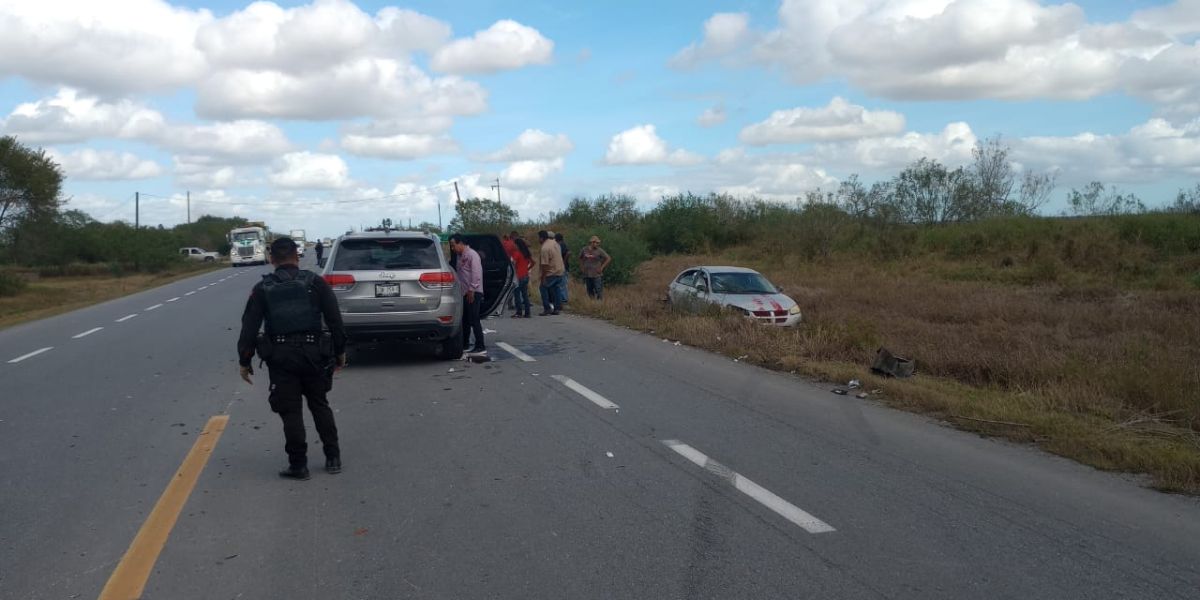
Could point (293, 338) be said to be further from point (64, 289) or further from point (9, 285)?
point (64, 289)

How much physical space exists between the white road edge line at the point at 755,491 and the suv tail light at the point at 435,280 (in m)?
5.17

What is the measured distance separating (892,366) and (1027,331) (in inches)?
210

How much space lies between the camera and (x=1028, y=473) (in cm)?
699

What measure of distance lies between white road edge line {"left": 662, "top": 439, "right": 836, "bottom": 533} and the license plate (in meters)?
5.32

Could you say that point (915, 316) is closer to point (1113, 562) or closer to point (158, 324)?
point (1113, 562)

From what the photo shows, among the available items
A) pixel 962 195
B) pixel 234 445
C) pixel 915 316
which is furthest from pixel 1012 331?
pixel 962 195

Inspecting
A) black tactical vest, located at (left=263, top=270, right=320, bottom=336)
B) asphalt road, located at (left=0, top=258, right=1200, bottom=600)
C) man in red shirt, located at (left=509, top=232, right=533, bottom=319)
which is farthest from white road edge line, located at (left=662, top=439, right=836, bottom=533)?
man in red shirt, located at (left=509, top=232, right=533, bottom=319)

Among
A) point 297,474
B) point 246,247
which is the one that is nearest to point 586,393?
point 297,474

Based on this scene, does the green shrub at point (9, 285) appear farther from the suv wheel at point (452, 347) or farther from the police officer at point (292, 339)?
the police officer at point (292, 339)

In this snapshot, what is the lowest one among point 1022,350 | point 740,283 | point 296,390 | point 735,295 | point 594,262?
point 1022,350

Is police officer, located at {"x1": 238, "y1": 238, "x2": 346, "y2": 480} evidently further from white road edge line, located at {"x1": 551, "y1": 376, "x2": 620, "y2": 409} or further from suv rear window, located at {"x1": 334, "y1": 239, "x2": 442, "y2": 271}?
suv rear window, located at {"x1": 334, "y1": 239, "x2": 442, "y2": 271}

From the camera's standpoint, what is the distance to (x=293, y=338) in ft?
21.6

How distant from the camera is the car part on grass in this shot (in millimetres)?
11234

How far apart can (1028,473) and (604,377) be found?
5.43 m
